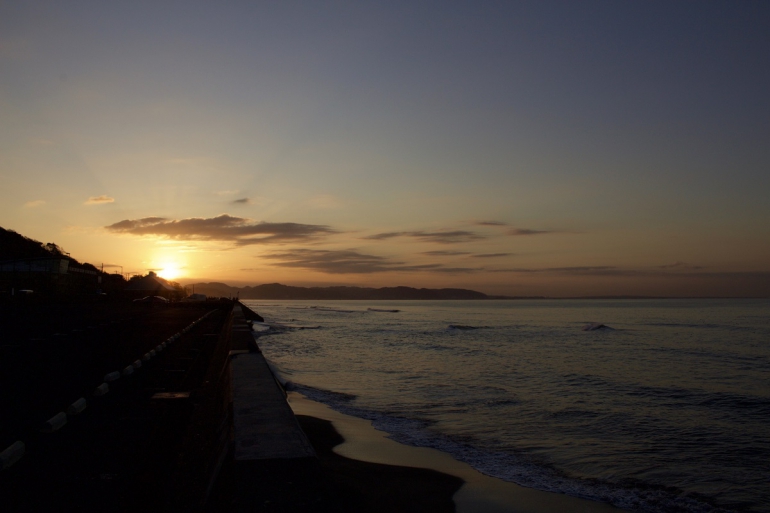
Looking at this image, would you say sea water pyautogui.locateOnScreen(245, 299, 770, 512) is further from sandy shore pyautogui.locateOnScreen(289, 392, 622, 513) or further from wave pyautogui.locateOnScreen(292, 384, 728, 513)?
sandy shore pyautogui.locateOnScreen(289, 392, 622, 513)

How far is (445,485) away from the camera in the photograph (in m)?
7.92

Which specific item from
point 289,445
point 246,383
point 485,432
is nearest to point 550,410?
point 485,432

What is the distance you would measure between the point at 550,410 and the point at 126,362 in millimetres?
10199

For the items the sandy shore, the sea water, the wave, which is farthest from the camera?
the sea water

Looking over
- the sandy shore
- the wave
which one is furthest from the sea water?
the sandy shore

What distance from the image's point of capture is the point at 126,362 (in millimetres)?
11922

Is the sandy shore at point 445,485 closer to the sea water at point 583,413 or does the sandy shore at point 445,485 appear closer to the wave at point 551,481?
the wave at point 551,481

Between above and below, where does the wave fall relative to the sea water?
above

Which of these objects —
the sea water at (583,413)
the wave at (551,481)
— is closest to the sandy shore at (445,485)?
the wave at (551,481)

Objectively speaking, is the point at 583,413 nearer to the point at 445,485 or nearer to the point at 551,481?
the point at 551,481

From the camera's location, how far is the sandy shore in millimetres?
7234

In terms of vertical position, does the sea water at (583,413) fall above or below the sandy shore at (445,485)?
below

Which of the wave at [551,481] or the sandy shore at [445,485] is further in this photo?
the wave at [551,481]

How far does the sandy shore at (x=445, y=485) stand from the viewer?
7.23 meters
